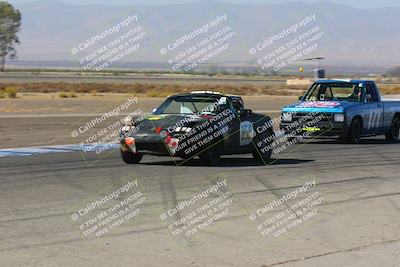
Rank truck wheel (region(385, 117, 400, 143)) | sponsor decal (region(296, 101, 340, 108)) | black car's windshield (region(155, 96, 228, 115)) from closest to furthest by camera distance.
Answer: black car's windshield (region(155, 96, 228, 115)) → sponsor decal (region(296, 101, 340, 108)) → truck wheel (region(385, 117, 400, 143))

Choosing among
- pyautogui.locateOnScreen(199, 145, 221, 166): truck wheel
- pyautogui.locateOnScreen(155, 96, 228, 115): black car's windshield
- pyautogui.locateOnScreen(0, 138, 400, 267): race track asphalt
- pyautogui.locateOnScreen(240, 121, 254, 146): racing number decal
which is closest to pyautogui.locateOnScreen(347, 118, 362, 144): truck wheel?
pyautogui.locateOnScreen(0, 138, 400, 267): race track asphalt

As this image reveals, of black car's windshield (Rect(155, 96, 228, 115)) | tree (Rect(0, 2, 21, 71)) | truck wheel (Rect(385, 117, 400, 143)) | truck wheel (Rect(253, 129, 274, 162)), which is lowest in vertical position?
truck wheel (Rect(385, 117, 400, 143))

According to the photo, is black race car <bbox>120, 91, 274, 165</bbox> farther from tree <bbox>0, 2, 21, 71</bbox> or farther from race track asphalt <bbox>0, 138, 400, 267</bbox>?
tree <bbox>0, 2, 21, 71</bbox>

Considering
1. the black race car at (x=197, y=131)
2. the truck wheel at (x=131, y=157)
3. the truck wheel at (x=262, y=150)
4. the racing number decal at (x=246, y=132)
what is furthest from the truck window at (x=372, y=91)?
the truck wheel at (x=131, y=157)

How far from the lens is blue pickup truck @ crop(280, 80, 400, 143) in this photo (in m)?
19.3

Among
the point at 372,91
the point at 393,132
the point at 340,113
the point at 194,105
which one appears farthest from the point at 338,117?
the point at 194,105

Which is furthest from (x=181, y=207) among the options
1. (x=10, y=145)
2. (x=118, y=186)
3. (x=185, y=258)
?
(x=10, y=145)

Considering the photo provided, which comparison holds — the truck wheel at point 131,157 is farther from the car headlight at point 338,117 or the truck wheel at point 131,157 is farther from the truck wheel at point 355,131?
the truck wheel at point 355,131

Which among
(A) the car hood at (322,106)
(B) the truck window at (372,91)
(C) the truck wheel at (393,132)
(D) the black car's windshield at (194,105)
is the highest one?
(D) the black car's windshield at (194,105)

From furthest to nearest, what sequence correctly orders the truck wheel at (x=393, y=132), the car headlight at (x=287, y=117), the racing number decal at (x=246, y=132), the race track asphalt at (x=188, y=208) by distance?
1. the truck wheel at (x=393, y=132)
2. the car headlight at (x=287, y=117)
3. the racing number decal at (x=246, y=132)
4. the race track asphalt at (x=188, y=208)

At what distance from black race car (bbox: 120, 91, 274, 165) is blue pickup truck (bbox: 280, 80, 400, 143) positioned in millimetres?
4143

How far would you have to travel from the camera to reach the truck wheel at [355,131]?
1952 cm

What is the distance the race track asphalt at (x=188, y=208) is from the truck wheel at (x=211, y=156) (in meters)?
0.20

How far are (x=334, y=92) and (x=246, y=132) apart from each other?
641 cm
